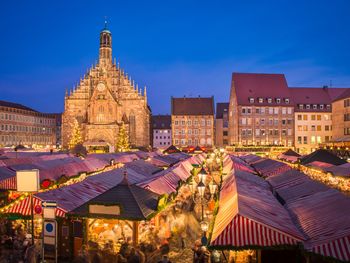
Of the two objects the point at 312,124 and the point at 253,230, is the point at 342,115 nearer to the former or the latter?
the point at 312,124

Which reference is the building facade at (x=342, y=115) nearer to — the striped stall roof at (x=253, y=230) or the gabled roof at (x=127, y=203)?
the gabled roof at (x=127, y=203)

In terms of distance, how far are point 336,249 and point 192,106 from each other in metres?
75.2

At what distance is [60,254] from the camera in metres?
12.2

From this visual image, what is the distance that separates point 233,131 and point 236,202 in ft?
208

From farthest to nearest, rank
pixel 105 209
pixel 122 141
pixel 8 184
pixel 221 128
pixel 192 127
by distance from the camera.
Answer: pixel 221 128 → pixel 192 127 → pixel 122 141 → pixel 8 184 → pixel 105 209

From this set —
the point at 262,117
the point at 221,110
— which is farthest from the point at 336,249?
the point at 221,110

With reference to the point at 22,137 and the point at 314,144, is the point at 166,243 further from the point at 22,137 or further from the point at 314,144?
the point at 22,137

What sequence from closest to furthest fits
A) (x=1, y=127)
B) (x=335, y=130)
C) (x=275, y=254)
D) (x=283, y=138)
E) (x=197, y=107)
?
(x=275, y=254), (x=335, y=130), (x=283, y=138), (x=1, y=127), (x=197, y=107)

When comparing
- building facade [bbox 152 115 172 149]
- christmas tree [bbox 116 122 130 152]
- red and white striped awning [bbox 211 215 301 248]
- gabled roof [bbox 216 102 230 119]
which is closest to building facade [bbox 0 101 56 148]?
christmas tree [bbox 116 122 130 152]

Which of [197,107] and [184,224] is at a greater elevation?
[197,107]

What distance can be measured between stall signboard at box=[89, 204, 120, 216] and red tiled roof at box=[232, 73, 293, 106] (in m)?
61.6

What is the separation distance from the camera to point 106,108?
7488cm

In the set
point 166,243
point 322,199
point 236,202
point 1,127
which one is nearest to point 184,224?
point 166,243

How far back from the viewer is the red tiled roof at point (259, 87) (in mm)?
71500
